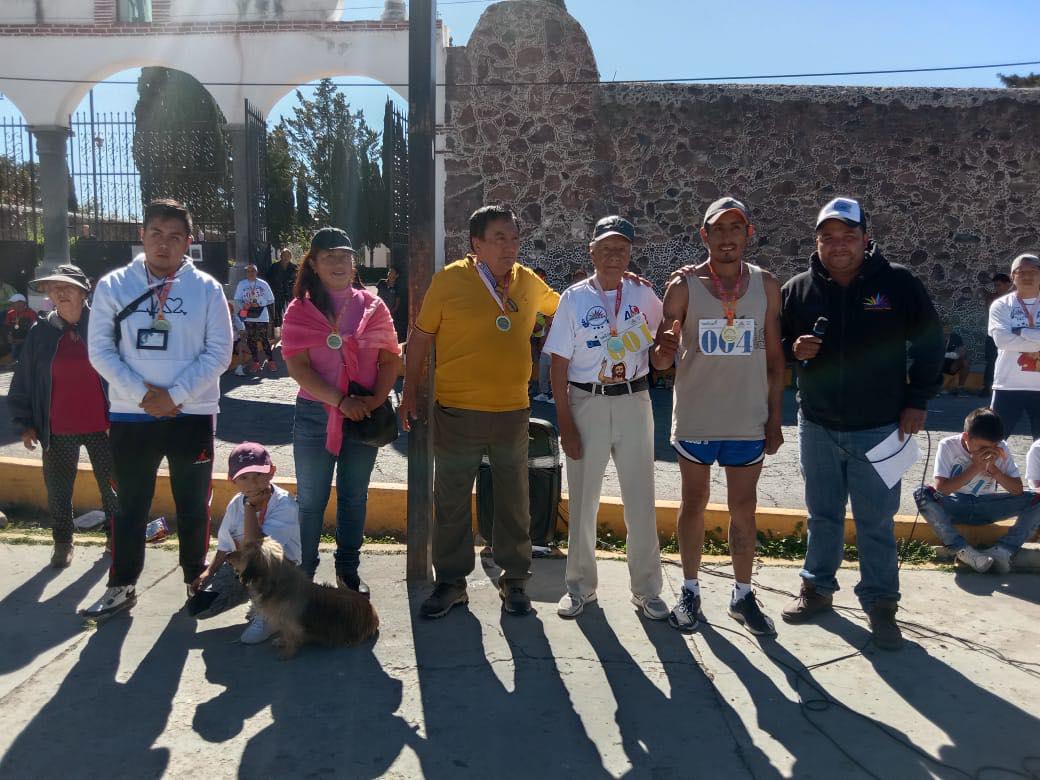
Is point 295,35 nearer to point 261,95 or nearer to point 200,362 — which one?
point 261,95

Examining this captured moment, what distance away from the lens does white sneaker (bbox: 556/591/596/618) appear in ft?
13.5

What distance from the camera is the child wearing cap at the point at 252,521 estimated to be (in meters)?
3.88

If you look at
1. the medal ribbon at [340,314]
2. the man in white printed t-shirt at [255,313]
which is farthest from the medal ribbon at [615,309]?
the man in white printed t-shirt at [255,313]

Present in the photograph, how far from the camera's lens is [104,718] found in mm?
3143

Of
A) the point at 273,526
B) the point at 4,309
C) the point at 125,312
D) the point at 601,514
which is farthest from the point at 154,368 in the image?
the point at 4,309

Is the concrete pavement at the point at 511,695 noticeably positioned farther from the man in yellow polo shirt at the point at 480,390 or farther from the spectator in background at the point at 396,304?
the spectator in background at the point at 396,304

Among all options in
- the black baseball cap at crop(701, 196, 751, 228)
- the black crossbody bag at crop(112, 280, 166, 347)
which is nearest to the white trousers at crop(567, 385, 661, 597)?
the black baseball cap at crop(701, 196, 751, 228)

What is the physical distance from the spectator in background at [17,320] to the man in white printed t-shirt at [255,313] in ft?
8.89

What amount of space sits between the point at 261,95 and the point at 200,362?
12.7 meters

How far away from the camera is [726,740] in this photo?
121 inches

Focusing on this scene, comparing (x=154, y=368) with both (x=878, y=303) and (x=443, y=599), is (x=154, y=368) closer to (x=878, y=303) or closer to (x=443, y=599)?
(x=443, y=599)

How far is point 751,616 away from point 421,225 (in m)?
2.52

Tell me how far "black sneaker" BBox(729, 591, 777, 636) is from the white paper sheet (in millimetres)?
832

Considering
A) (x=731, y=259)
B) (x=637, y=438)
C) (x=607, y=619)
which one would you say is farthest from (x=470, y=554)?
(x=731, y=259)
